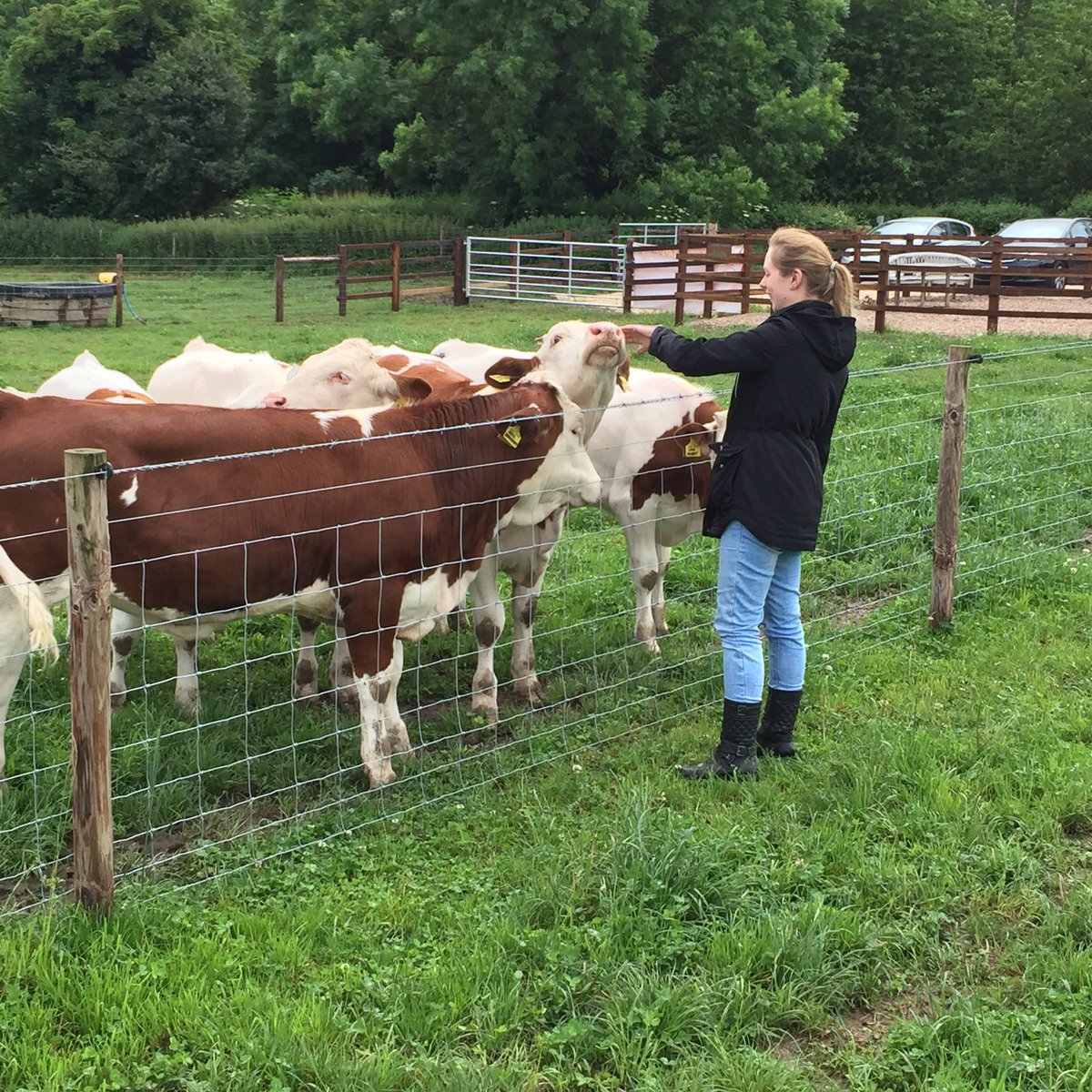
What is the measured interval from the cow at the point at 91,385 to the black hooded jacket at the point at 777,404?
349 cm

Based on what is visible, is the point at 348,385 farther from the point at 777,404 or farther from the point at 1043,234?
the point at 1043,234

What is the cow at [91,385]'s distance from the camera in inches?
277

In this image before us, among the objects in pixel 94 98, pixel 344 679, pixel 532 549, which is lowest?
pixel 344 679

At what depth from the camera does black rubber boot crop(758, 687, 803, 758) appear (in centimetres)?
522

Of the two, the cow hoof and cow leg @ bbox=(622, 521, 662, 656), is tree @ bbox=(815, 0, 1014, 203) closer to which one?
cow leg @ bbox=(622, 521, 662, 656)

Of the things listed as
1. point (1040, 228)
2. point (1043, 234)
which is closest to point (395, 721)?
point (1043, 234)

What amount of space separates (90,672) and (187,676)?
2.28 metres

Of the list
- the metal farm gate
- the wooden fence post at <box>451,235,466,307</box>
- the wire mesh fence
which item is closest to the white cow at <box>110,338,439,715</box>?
the wire mesh fence

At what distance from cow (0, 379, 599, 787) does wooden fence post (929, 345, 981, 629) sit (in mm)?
2116

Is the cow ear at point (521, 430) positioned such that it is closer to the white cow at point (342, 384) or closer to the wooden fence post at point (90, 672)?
the white cow at point (342, 384)

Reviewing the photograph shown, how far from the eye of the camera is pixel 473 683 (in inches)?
241

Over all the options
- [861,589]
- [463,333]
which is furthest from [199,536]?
[463,333]

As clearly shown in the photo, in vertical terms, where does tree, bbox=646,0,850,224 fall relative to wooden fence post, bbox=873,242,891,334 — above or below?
above

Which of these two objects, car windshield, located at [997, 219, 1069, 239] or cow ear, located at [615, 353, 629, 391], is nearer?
cow ear, located at [615, 353, 629, 391]
